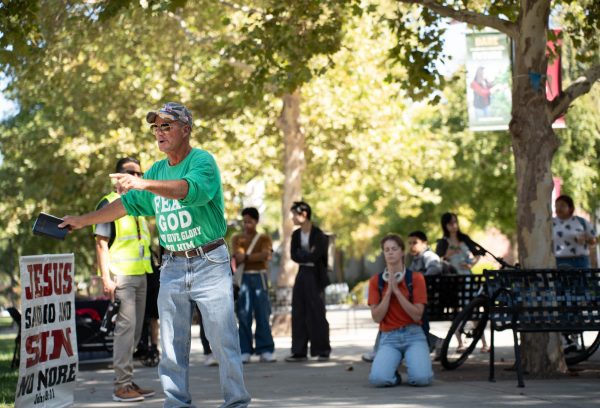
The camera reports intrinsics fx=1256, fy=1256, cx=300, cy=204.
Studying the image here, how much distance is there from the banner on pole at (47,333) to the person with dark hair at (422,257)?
6.52 meters

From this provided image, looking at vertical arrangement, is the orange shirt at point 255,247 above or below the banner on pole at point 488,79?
below

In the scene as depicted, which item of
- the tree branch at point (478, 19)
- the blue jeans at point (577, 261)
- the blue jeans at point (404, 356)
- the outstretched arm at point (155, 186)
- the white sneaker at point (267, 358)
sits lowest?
the white sneaker at point (267, 358)

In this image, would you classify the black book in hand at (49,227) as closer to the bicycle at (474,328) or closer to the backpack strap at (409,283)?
the backpack strap at (409,283)

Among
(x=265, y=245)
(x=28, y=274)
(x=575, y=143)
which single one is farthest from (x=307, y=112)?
(x=28, y=274)

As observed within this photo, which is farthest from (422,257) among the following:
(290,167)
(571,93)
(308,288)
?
(290,167)

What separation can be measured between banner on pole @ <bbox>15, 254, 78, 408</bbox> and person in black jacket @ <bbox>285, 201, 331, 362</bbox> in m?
6.50

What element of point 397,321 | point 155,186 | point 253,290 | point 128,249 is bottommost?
point 397,321

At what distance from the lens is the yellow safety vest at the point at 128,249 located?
10.9m

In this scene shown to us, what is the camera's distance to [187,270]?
774cm

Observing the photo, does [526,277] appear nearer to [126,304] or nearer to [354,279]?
[126,304]

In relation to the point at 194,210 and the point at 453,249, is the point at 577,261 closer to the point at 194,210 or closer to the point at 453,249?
the point at 453,249

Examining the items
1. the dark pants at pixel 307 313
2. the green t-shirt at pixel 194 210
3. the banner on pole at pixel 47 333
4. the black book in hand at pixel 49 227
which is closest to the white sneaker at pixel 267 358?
the dark pants at pixel 307 313

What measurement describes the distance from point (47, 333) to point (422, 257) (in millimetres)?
7247

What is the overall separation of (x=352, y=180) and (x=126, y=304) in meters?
21.8
